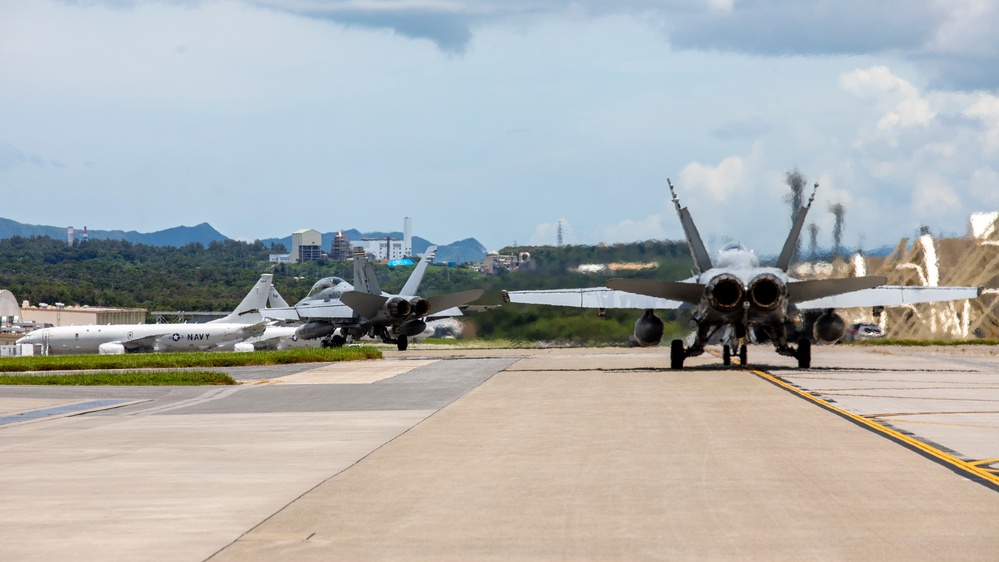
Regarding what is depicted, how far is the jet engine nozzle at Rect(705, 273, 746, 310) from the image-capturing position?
30.1 metres

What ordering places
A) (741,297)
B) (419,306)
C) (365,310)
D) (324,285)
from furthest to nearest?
(324,285) → (365,310) → (419,306) → (741,297)

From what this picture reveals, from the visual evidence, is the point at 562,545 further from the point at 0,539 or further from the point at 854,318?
the point at 854,318

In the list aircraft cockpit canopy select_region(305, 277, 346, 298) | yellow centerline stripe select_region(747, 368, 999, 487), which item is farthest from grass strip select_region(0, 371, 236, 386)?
aircraft cockpit canopy select_region(305, 277, 346, 298)

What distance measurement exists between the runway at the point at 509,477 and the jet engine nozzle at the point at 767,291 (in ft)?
19.2

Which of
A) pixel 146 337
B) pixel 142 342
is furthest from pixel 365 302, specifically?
pixel 142 342

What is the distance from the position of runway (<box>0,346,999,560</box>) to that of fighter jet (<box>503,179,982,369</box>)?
250 inches

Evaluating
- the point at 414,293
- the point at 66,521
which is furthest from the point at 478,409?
the point at 414,293

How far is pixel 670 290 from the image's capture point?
3197 centimetres

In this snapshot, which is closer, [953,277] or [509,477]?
[509,477]

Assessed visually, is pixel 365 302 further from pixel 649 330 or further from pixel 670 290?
pixel 670 290

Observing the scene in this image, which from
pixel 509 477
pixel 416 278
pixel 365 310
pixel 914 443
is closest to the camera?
pixel 509 477

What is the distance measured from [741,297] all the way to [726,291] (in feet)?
1.34

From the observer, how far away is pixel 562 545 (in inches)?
324

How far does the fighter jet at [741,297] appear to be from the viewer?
30.2m
